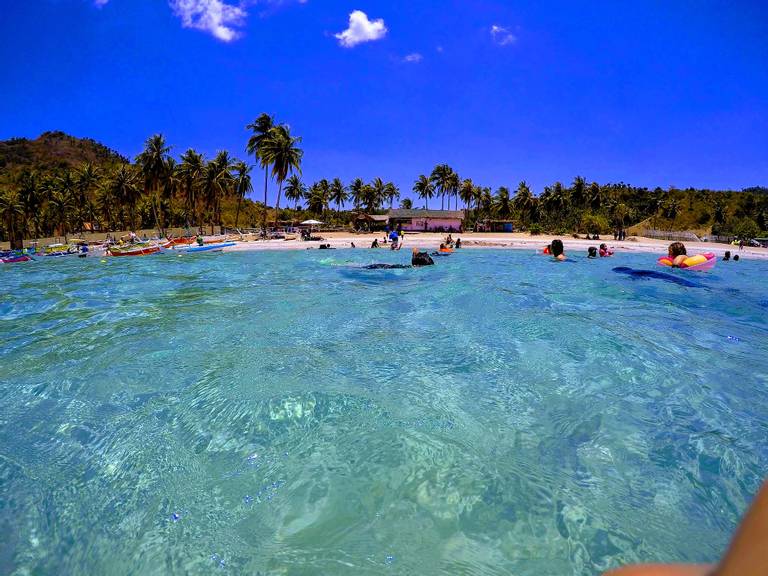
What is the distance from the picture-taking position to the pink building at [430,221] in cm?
6334

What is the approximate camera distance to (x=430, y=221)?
2511 inches

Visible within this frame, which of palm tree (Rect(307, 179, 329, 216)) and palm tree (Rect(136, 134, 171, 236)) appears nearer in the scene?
palm tree (Rect(136, 134, 171, 236))

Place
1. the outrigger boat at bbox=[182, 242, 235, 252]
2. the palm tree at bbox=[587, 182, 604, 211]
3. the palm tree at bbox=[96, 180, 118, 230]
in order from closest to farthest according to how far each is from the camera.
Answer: the outrigger boat at bbox=[182, 242, 235, 252] → the palm tree at bbox=[96, 180, 118, 230] → the palm tree at bbox=[587, 182, 604, 211]

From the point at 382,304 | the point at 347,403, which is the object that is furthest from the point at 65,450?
the point at 382,304

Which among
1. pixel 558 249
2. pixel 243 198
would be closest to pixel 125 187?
pixel 243 198

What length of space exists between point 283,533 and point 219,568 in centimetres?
48

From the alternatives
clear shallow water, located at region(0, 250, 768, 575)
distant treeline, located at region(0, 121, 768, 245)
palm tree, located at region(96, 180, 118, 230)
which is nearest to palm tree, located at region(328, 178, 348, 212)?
distant treeline, located at region(0, 121, 768, 245)

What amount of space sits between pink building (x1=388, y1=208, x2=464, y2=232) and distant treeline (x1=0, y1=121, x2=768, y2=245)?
11.6m

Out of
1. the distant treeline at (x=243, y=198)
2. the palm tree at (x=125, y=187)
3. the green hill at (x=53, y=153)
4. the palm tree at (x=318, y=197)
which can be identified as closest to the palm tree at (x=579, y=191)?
the distant treeline at (x=243, y=198)

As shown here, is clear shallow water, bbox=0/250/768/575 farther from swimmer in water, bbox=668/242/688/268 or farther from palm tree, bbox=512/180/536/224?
palm tree, bbox=512/180/536/224

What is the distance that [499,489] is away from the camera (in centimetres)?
357

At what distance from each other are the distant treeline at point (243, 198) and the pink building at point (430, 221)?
1156cm

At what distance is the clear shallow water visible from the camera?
3012mm

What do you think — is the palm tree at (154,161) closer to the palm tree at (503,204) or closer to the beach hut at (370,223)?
the beach hut at (370,223)
